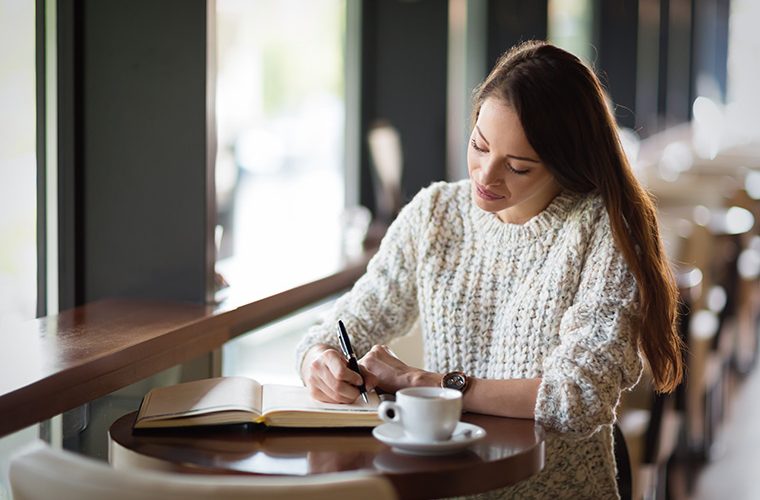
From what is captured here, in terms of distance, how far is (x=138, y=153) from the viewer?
94.0 inches

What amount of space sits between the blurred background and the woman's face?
37 cm

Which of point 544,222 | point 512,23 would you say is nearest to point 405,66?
point 512,23

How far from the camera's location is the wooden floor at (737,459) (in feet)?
12.3

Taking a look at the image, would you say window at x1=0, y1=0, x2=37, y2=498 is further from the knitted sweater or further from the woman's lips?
the woman's lips

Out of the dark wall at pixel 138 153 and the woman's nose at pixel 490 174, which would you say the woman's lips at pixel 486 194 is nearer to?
the woman's nose at pixel 490 174

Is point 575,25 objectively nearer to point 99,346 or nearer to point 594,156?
point 594,156

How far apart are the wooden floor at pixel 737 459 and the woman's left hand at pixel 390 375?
2.35m

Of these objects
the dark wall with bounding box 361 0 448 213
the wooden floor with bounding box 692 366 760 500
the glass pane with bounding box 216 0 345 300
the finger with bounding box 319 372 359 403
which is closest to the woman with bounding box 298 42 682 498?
the finger with bounding box 319 372 359 403

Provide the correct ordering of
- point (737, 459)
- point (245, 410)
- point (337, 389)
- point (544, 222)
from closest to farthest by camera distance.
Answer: point (245, 410) < point (337, 389) < point (544, 222) < point (737, 459)

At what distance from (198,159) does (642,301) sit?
112 cm

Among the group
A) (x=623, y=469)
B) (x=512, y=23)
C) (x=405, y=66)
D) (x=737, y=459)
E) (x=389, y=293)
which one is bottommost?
(x=737, y=459)

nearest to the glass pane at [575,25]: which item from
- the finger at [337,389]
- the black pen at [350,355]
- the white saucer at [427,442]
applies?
the black pen at [350,355]

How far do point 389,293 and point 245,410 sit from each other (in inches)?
21.9

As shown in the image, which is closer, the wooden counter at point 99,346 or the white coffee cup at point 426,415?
the white coffee cup at point 426,415
